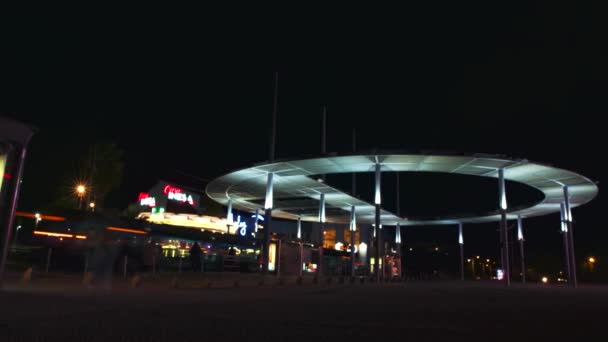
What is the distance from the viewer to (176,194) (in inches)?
2404

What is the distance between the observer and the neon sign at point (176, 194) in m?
59.7

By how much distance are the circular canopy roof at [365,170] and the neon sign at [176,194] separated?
49.4 ft

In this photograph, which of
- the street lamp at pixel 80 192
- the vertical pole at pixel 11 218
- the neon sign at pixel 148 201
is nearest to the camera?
the vertical pole at pixel 11 218

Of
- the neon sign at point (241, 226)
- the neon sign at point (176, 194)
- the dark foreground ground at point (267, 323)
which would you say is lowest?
the dark foreground ground at point (267, 323)

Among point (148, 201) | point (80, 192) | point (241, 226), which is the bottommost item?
point (241, 226)

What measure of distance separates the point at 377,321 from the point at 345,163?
2210 centimetres

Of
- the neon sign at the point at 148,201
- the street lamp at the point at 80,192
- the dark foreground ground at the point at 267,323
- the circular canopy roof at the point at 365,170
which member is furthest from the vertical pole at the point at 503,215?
the neon sign at the point at 148,201

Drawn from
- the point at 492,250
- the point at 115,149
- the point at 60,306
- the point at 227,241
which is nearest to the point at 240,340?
the point at 60,306

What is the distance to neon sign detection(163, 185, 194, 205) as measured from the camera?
59.7 metres

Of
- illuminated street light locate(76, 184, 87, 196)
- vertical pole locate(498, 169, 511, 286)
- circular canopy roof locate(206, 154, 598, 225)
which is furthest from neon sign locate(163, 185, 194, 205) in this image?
vertical pole locate(498, 169, 511, 286)

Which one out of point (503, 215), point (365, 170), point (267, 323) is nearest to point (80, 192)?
point (365, 170)

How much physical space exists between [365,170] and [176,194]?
3612 cm

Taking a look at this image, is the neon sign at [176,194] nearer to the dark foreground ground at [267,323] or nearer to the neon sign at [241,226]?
the neon sign at [241,226]

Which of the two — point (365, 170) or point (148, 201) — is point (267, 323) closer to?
point (365, 170)
